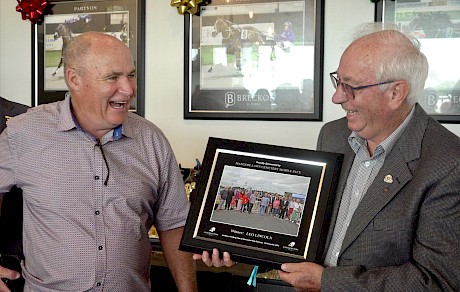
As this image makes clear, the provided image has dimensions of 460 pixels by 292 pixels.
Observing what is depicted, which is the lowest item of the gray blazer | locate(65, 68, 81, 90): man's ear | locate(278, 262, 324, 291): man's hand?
locate(278, 262, 324, 291): man's hand

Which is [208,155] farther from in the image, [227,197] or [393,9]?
[393,9]

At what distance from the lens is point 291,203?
5.90 feet

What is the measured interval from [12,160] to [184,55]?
1439 millimetres

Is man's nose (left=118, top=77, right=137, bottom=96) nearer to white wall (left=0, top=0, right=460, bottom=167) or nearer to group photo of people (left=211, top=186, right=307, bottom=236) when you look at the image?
group photo of people (left=211, top=186, right=307, bottom=236)

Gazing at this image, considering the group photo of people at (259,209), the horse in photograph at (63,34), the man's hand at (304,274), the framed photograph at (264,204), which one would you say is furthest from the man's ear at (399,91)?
the horse in photograph at (63,34)

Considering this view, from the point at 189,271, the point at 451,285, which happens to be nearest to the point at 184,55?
the point at 189,271

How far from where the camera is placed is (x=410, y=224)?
1633 millimetres

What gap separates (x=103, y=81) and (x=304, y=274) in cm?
94

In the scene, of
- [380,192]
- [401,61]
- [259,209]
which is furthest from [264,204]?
[401,61]

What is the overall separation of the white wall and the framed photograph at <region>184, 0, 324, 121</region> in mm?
58

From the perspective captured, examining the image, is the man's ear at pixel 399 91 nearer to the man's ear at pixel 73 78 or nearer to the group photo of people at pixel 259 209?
the group photo of people at pixel 259 209

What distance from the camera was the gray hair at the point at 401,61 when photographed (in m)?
1.72

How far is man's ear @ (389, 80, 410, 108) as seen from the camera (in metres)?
1.73

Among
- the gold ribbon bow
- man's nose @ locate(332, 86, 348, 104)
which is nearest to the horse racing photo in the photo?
the gold ribbon bow
